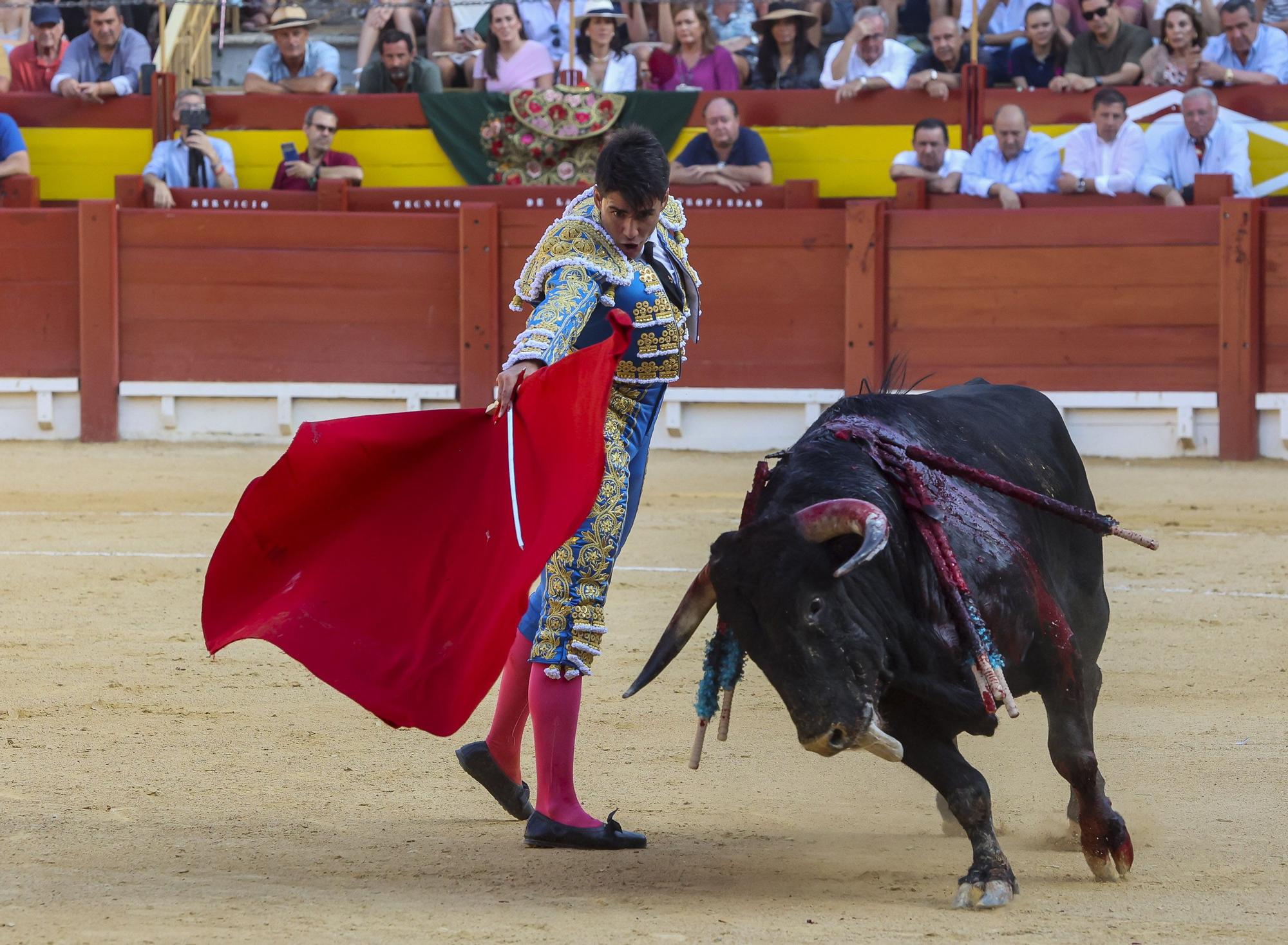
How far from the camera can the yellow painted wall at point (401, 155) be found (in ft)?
28.6

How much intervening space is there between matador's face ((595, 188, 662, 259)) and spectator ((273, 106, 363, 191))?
606cm

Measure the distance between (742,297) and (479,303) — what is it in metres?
1.25

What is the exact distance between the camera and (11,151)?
29.4ft

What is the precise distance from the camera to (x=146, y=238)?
28.8 feet

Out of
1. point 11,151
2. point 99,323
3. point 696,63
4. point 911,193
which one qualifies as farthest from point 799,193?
point 11,151

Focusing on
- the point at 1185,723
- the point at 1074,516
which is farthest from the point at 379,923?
the point at 1185,723

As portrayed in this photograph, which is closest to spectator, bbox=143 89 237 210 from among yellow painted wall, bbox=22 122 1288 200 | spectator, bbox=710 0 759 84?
yellow painted wall, bbox=22 122 1288 200

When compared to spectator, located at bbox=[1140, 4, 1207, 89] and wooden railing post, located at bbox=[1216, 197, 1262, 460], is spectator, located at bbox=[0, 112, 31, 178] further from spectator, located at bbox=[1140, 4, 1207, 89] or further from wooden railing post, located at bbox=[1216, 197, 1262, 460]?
wooden railing post, located at bbox=[1216, 197, 1262, 460]

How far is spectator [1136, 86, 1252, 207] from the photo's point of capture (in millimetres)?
8031

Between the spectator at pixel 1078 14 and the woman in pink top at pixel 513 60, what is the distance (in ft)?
8.08

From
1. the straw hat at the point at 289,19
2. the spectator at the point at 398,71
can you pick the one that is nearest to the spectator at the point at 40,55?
the straw hat at the point at 289,19

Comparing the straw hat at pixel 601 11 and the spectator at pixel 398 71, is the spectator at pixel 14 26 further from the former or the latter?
the straw hat at pixel 601 11

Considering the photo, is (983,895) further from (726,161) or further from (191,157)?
(191,157)

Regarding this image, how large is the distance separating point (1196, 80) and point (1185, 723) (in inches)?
208
